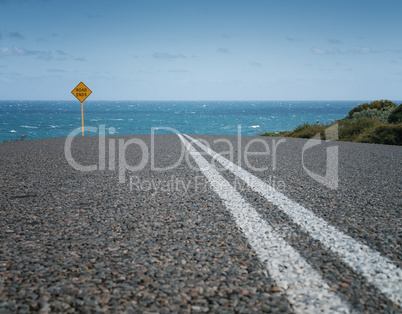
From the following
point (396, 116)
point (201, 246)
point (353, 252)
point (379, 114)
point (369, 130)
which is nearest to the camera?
point (353, 252)

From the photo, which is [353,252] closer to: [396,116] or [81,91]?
[81,91]

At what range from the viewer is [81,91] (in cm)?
1650

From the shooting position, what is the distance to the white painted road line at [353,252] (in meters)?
1.51

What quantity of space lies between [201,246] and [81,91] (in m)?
16.3

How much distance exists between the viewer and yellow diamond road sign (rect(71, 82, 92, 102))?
16.3 metres

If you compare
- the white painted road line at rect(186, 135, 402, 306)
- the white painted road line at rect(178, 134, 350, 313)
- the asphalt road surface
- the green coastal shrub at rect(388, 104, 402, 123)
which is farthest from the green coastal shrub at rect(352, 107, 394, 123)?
the white painted road line at rect(178, 134, 350, 313)

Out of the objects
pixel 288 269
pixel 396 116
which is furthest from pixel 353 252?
pixel 396 116

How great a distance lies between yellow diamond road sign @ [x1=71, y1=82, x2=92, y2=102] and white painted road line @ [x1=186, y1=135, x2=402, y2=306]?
602 inches

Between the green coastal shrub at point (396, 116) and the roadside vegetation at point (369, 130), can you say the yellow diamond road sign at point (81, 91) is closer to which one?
the roadside vegetation at point (369, 130)

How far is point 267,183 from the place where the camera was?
3.99 metres

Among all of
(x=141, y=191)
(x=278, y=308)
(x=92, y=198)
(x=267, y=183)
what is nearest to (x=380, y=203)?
(x=267, y=183)

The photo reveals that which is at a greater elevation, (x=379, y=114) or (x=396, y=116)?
(x=379, y=114)

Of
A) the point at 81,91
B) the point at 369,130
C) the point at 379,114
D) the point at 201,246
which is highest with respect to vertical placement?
the point at 81,91

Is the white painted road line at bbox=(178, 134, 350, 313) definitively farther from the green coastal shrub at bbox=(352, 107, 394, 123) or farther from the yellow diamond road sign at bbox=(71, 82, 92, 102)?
the green coastal shrub at bbox=(352, 107, 394, 123)
